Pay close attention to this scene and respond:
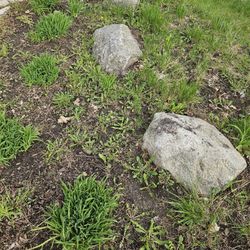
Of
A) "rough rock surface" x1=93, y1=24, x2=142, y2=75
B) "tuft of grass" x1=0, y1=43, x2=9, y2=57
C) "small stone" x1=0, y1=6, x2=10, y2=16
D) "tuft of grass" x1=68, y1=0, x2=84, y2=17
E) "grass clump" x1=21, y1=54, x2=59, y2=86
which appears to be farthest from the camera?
"small stone" x1=0, y1=6, x2=10, y2=16

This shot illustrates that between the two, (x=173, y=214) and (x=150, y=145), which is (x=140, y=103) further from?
(x=173, y=214)

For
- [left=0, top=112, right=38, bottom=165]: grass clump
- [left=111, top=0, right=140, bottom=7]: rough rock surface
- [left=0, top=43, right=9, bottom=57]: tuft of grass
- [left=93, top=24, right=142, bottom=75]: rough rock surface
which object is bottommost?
[left=0, top=112, right=38, bottom=165]: grass clump

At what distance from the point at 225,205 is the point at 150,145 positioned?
893 millimetres

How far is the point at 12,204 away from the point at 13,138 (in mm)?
688

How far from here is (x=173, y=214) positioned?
2986 mm

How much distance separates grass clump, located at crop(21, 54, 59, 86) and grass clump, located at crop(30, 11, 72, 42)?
0.57 meters

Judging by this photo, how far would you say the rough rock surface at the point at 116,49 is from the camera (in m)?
4.12

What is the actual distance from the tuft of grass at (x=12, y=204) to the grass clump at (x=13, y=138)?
376mm

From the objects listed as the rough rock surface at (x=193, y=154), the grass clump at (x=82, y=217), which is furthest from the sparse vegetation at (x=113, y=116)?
the rough rock surface at (x=193, y=154)

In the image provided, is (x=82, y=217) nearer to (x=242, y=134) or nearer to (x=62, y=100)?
(x=62, y=100)

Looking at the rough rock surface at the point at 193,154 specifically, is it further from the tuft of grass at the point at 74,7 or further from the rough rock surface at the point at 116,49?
the tuft of grass at the point at 74,7

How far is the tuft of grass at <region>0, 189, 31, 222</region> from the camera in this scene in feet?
9.33

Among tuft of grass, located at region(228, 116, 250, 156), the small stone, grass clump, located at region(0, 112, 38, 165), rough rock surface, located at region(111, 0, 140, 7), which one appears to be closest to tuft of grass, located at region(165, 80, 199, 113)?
tuft of grass, located at region(228, 116, 250, 156)

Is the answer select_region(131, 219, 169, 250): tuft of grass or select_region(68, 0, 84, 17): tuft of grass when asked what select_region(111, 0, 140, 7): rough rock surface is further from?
select_region(131, 219, 169, 250): tuft of grass
